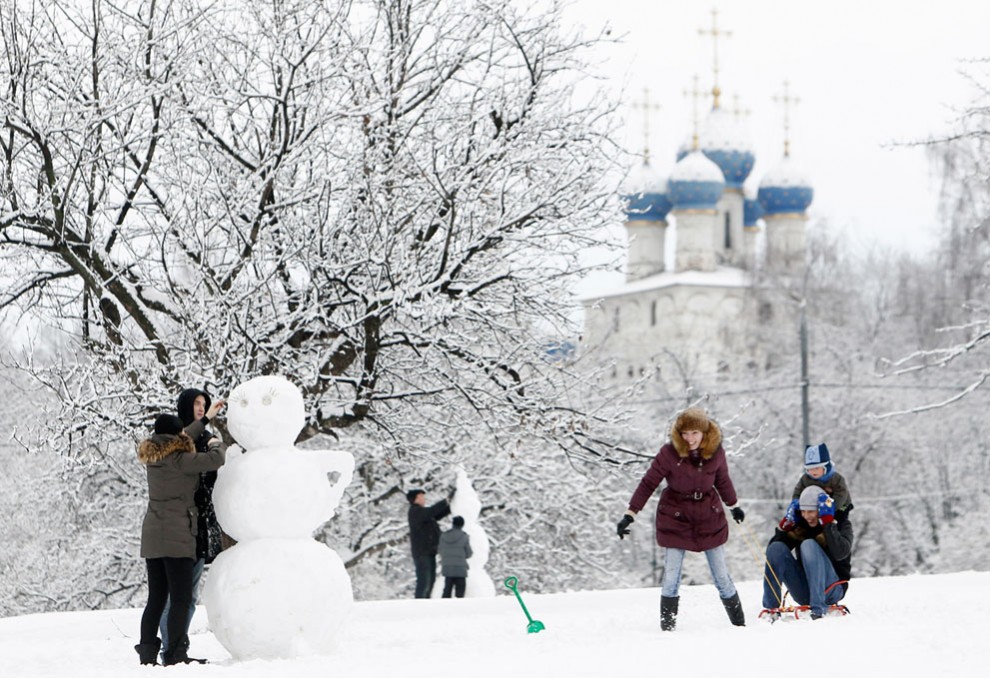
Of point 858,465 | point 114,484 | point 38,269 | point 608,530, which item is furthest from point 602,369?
point 858,465

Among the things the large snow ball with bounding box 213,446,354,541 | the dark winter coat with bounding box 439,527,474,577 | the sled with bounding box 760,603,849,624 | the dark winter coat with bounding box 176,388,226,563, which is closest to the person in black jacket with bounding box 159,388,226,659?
the dark winter coat with bounding box 176,388,226,563

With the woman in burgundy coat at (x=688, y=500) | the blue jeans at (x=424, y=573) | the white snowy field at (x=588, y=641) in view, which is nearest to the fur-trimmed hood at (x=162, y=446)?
the white snowy field at (x=588, y=641)

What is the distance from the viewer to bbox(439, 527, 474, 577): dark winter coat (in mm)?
15438

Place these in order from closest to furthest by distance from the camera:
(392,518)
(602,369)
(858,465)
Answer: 1. (602,369)
2. (392,518)
3. (858,465)

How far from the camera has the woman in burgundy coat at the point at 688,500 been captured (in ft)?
30.7

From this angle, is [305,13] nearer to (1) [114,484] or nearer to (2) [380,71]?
(2) [380,71]

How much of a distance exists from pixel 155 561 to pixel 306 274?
5.33 m

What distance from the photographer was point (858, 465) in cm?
3725

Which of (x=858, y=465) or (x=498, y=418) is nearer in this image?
(x=498, y=418)

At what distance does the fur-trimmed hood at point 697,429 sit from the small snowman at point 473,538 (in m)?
7.21

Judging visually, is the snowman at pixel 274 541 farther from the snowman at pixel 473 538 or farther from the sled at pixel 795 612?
the snowman at pixel 473 538

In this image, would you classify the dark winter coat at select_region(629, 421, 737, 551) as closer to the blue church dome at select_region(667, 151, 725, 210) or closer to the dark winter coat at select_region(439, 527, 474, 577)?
the dark winter coat at select_region(439, 527, 474, 577)

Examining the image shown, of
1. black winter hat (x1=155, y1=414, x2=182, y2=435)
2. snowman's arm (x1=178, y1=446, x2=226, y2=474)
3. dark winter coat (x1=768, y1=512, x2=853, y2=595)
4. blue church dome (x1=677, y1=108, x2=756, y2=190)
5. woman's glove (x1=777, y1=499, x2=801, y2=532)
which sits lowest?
dark winter coat (x1=768, y1=512, x2=853, y2=595)

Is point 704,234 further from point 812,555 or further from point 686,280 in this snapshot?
point 812,555
